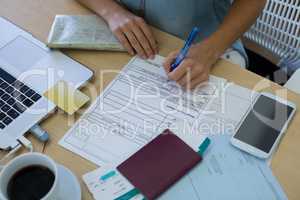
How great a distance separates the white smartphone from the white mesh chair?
0.52 metres

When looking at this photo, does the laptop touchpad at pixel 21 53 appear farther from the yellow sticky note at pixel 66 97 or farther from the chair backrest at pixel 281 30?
the chair backrest at pixel 281 30

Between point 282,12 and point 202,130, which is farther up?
point 282,12

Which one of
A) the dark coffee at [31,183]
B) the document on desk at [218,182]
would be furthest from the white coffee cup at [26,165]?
the document on desk at [218,182]

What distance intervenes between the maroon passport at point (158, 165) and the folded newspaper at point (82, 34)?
10.5 inches

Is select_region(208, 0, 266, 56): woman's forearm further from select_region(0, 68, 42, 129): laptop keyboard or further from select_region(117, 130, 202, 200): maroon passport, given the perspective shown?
select_region(0, 68, 42, 129): laptop keyboard

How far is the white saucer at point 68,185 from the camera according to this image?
2.07 ft

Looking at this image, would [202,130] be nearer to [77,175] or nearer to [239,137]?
[239,137]

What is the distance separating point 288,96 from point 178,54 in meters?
0.24

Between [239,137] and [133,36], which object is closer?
[239,137]

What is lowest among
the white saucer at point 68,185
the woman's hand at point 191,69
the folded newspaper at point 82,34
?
the white saucer at point 68,185

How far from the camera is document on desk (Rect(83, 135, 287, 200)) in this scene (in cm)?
66

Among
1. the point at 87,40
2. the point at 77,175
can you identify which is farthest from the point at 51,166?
the point at 87,40

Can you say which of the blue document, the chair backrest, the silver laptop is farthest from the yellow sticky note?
the chair backrest

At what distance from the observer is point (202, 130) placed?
74 cm
